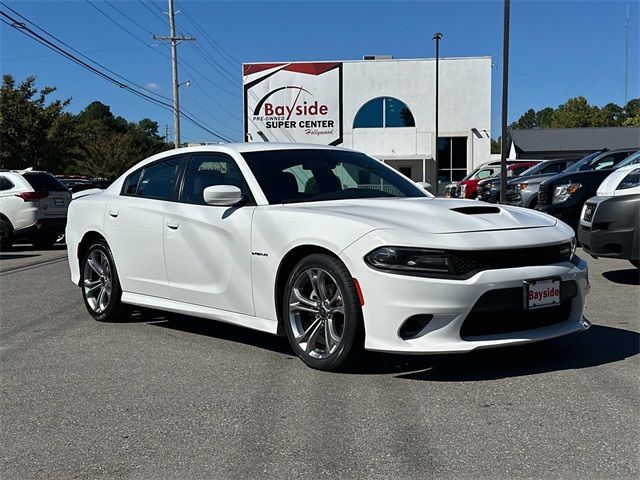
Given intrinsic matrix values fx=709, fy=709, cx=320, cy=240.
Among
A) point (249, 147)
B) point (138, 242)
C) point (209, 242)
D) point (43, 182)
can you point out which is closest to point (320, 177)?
point (249, 147)

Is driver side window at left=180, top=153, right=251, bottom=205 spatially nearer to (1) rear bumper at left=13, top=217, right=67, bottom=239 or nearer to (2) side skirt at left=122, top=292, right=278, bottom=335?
(2) side skirt at left=122, top=292, right=278, bottom=335

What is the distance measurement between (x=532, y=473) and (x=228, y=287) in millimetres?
2711

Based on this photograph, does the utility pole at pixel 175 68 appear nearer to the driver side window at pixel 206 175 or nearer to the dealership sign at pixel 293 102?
the dealership sign at pixel 293 102

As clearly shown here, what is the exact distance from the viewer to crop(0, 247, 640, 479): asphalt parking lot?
3229 millimetres

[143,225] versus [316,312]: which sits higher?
[143,225]

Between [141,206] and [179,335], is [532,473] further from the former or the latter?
[141,206]

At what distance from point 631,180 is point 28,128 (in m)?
29.9

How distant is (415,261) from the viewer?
4176 millimetres

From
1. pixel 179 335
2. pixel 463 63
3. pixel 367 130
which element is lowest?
pixel 179 335

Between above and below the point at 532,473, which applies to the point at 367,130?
above

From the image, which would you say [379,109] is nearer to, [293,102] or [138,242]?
[293,102]

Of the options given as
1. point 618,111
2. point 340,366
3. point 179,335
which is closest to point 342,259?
point 340,366

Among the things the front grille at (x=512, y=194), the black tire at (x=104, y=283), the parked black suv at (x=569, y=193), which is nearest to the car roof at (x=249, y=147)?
the black tire at (x=104, y=283)

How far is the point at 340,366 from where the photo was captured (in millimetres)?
4488
